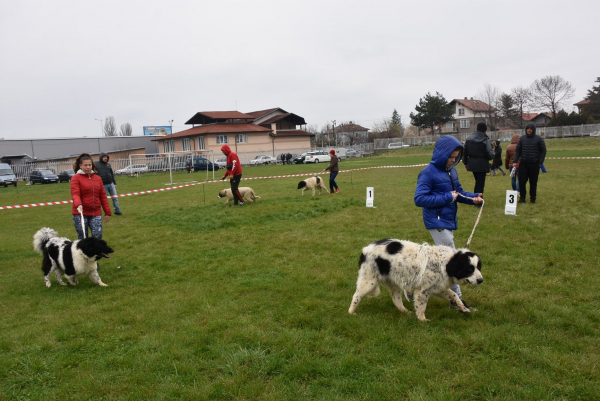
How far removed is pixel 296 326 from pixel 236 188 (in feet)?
29.1

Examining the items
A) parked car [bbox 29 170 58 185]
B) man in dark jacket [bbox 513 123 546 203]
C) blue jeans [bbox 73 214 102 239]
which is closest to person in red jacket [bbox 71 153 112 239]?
blue jeans [bbox 73 214 102 239]

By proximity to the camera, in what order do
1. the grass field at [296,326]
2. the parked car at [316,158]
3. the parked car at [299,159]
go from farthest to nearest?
1. the parked car at [299,159]
2. the parked car at [316,158]
3. the grass field at [296,326]

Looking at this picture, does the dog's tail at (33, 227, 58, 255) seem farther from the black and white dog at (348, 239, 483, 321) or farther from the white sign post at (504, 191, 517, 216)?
the white sign post at (504, 191, 517, 216)

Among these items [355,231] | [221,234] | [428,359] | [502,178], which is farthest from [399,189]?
[428,359]

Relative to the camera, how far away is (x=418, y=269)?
4.33 meters

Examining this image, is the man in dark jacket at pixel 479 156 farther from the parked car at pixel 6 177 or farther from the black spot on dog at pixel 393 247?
the parked car at pixel 6 177

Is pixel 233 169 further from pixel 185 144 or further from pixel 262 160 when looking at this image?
pixel 185 144

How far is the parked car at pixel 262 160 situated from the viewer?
45.8m

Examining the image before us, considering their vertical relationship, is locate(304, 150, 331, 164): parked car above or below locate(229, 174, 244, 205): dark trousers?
above

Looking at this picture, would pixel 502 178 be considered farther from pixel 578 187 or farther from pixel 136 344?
pixel 136 344

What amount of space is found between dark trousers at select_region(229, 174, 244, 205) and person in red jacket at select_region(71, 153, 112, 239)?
5.77 m

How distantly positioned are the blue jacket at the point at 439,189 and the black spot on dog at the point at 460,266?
1.73 feet

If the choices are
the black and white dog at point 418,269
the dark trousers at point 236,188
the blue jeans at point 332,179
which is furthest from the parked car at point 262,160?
the black and white dog at point 418,269

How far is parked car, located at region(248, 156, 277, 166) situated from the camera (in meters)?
45.8
